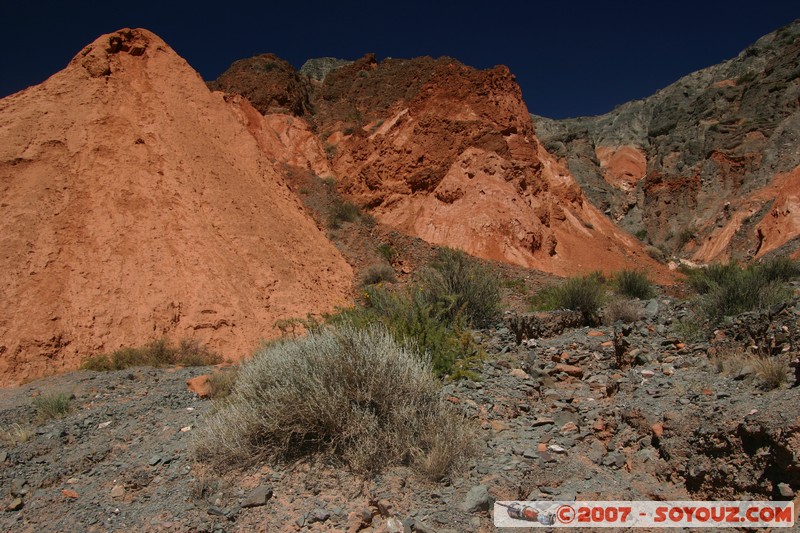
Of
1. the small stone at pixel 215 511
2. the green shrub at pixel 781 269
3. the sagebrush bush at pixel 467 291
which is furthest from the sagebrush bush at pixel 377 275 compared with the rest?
the small stone at pixel 215 511

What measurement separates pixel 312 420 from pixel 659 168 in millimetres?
50124

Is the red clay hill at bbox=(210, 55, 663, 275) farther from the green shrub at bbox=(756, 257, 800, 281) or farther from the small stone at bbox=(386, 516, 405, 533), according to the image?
the small stone at bbox=(386, 516, 405, 533)

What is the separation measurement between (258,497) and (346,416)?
2.83 feet

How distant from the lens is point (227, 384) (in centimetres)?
611

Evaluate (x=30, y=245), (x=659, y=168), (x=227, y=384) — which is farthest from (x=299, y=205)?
(x=659, y=168)

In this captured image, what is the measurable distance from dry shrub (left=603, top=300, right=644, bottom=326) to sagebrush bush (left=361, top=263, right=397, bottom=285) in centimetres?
647

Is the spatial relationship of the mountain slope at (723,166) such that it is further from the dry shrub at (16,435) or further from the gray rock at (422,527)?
the dry shrub at (16,435)

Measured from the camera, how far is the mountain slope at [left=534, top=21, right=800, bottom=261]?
89.9ft

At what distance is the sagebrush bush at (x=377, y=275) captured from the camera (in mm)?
13151

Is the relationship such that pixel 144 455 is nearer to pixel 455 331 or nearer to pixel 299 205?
pixel 455 331

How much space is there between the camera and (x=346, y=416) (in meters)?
4.10

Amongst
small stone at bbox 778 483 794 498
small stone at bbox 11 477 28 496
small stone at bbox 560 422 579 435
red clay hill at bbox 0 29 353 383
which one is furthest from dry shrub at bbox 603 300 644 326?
small stone at bbox 11 477 28 496

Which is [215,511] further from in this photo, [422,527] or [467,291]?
[467,291]

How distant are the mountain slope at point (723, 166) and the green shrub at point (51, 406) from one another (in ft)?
76.9
